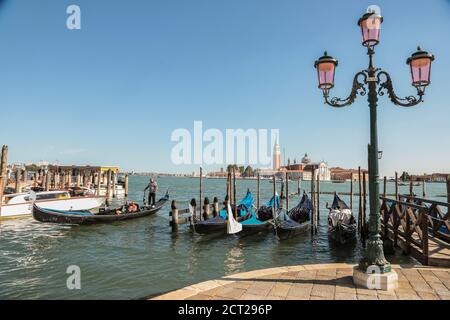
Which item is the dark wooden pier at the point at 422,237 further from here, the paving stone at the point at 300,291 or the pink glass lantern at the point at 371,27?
the pink glass lantern at the point at 371,27

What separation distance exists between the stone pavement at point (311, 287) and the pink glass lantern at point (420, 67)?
2905 millimetres

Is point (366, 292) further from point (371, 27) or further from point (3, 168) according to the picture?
point (3, 168)

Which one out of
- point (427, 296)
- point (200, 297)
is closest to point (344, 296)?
point (427, 296)

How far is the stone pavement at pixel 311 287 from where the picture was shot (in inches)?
155

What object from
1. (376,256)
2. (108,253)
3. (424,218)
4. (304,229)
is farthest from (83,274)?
(304,229)

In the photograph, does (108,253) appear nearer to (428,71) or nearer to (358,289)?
(358,289)

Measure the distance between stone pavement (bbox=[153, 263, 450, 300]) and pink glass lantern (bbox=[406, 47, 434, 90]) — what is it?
290cm

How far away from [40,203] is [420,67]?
19406 mm

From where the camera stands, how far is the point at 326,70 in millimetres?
4684

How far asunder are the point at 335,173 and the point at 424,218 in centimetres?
13699

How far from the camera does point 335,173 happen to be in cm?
13550

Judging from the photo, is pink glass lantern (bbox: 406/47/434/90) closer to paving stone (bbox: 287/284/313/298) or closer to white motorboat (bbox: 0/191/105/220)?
paving stone (bbox: 287/284/313/298)

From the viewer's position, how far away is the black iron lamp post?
4.35 metres

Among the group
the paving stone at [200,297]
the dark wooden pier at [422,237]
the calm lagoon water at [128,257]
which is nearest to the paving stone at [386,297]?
the paving stone at [200,297]
